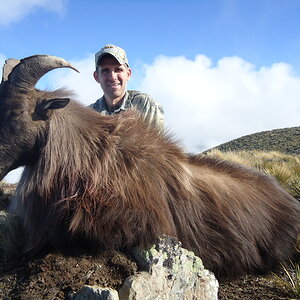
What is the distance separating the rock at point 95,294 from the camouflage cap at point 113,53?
434 cm

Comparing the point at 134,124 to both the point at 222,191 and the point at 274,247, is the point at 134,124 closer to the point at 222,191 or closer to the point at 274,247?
the point at 222,191

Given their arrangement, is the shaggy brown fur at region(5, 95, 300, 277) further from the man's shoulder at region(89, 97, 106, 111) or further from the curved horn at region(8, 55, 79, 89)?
the man's shoulder at region(89, 97, 106, 111)

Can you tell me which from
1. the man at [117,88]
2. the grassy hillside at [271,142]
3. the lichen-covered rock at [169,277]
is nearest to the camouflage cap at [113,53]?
the man at [117,88]

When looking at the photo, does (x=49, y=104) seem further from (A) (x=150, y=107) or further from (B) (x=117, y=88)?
(A) (x=150, y=107)

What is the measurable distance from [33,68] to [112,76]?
284cm

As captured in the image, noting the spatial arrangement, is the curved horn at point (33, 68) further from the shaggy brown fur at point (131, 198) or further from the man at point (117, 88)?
the man at point (117, 88)

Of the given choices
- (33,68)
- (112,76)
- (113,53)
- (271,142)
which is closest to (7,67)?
(33,68)

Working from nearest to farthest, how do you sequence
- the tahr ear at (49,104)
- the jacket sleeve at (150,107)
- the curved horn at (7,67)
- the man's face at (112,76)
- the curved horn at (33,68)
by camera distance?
the curved horn at (33,68) → the tahr ear at (49,104) → the curved horn at (7,67) → the man's face at (112,76) → the jacket sleeve at (150,107)

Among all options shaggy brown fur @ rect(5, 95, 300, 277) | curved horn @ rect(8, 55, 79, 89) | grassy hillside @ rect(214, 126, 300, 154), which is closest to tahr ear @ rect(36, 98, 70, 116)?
shaggy brown fur @ rect(5, 95, 300, 277)

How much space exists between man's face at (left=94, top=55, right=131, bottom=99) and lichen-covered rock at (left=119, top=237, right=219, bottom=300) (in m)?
3.77

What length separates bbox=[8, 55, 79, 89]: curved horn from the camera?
4.07 meters

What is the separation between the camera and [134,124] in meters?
4.69

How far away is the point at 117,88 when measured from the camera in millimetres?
6953

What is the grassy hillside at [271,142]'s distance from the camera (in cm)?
3151
